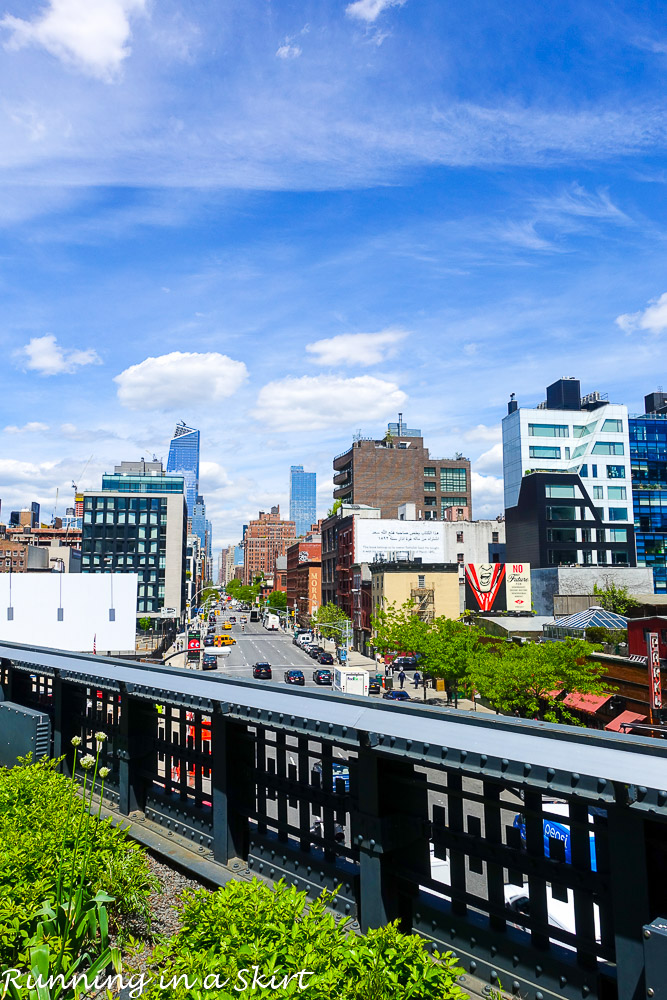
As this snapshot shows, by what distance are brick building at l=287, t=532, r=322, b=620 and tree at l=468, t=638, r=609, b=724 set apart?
98.3 meters

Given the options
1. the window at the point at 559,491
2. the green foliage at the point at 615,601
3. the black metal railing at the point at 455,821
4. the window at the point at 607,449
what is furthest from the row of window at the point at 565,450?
the black metal railing at the point at 455,821

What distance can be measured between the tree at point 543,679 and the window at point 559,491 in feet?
190

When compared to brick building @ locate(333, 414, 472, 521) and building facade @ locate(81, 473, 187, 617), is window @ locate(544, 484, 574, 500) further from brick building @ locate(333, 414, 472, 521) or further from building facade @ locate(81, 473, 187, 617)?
building facade @ locate(81, 473, 187, 617)

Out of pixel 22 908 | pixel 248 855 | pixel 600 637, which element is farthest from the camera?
pixel 600 637

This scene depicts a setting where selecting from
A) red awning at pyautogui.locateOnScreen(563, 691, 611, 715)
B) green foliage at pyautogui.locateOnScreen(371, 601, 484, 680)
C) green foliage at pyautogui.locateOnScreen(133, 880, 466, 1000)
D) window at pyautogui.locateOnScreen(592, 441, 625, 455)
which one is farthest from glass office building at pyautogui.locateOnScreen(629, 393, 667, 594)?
green foliage at pyautogui.locateOnScreen(133, 880, 466, 1000)

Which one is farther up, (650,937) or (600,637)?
(650,937)

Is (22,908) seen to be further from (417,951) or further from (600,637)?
(600,637)

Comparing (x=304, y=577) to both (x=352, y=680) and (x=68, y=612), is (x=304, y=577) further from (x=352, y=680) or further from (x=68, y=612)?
(x=352, y=680)

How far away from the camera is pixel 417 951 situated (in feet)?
14.1

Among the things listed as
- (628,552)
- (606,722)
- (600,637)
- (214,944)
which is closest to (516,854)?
(214,944)

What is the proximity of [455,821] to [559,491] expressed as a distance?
93706 mm

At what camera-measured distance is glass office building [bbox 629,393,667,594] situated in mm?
105500

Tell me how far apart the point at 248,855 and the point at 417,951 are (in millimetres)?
4066

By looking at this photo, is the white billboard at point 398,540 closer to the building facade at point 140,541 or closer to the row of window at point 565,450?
the row of window at point 565,450
